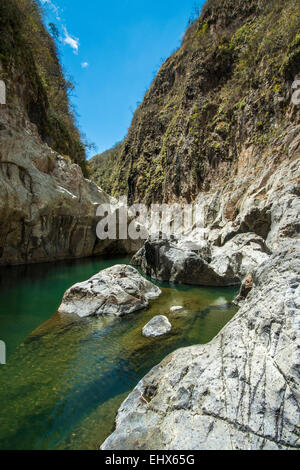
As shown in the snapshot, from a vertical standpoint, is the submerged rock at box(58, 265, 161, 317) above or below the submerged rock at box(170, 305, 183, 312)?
above

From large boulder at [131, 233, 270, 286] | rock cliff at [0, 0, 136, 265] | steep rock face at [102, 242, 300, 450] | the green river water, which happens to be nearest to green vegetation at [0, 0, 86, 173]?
rock cliff at [0, 0, 136, 265]

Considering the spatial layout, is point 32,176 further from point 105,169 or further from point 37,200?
point 105,169

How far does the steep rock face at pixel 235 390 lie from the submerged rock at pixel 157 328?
2398 millimetres

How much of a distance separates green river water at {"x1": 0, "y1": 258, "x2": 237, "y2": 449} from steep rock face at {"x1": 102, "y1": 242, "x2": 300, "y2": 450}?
64cm

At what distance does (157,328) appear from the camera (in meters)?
6.42

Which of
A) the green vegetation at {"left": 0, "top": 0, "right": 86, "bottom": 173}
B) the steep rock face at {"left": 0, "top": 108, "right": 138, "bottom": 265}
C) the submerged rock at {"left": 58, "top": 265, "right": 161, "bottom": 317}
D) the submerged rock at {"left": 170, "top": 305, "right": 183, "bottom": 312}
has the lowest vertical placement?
the submerged rock at {"left": 170, "top": 305, "right": 183, "bottom": 312}

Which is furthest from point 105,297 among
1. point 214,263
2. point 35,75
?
point 35,75

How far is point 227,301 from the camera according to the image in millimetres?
9023

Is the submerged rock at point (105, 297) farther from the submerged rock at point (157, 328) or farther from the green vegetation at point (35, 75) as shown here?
the green vegetation at point (35, 75)

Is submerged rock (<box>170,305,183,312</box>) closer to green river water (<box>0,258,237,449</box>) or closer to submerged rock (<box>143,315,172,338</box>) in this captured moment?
green river water (<box>0,258,237,449</box>)

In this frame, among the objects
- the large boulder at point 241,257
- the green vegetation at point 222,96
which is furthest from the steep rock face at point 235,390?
the green vegetation at point 222,96

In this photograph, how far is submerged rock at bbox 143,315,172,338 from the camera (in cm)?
624

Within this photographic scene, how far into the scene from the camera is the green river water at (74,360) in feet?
10.9

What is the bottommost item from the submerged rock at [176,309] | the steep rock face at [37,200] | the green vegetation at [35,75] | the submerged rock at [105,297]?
the submerged rock at [176,309]
